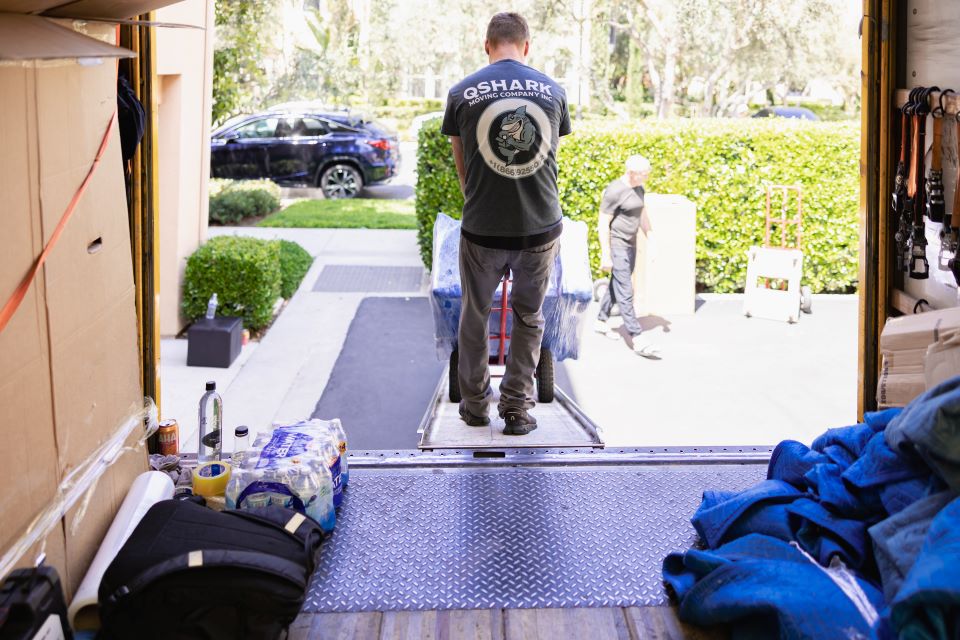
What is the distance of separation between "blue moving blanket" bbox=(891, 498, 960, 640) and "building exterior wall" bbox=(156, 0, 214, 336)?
28.5 ft

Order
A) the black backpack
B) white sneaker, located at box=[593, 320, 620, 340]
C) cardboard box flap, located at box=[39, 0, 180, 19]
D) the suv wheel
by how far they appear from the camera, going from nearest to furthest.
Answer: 1. the black backpack
2. cardboard box flap, located at box=[39, 0, 180, 19]
3. white sneaker, located at box=[593, 320, 620, 340]
4. the suv wheel

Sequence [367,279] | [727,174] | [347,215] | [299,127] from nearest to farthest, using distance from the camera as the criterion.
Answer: [727,174]
[367,279]
[347,215]
[299,127]

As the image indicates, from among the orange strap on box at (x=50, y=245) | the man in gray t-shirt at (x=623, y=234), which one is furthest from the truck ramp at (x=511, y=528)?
the man in gray t-shirt at (x=623, y=234)

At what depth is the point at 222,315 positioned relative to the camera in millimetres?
11102

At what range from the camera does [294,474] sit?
165 inches

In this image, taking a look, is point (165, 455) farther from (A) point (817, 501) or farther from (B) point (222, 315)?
(B) point (222, 315)

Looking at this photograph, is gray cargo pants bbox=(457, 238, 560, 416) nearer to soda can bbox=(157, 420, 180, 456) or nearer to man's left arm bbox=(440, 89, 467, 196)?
man's left arm bbox=(440, 89, 467, 196)

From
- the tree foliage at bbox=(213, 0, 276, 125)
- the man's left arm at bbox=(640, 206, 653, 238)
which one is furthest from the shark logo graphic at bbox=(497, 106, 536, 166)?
the tree foliage at bbox=(213, 0, 276, 125)

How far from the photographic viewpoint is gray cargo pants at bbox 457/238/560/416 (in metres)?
5.41

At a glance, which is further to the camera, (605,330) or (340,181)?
(340,181)

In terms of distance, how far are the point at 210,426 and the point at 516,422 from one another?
1.63m

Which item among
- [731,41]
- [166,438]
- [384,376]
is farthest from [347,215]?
[166,438]

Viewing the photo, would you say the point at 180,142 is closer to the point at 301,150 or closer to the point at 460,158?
the point at 460,158

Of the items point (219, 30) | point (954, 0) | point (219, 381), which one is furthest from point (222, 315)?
point (954, 0)
